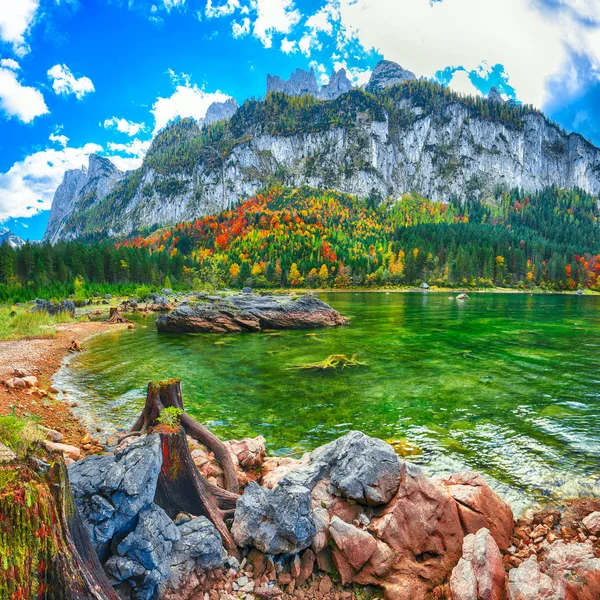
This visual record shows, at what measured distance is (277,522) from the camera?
7.02 metres

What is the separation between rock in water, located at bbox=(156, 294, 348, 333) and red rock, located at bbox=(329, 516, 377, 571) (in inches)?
1449

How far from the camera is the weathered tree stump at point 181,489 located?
284 inches

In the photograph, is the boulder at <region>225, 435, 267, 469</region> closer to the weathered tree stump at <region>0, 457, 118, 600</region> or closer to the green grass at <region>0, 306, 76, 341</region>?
the weathered tree stump at <region>0, 457, 118, 600</region>

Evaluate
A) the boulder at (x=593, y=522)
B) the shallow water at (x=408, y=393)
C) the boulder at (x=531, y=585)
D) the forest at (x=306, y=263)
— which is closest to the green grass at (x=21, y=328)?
the shallow water at (x=408, y=393)

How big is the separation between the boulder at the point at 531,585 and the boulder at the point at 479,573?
202 mm

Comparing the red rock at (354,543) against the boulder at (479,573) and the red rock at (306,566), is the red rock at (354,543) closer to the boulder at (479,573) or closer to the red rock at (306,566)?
the red rock at (306,566)

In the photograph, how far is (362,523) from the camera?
769 centimetres

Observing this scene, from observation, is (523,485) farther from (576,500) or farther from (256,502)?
(256,502)

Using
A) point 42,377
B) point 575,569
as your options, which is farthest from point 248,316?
point 575,569

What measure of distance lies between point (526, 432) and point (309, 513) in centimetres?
1144

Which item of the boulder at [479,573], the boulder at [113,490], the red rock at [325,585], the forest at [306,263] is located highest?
the forest at [306,263]

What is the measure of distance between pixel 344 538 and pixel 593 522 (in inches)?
222

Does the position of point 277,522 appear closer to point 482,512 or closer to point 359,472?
point 359,472

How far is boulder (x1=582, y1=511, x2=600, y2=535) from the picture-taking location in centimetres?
757
